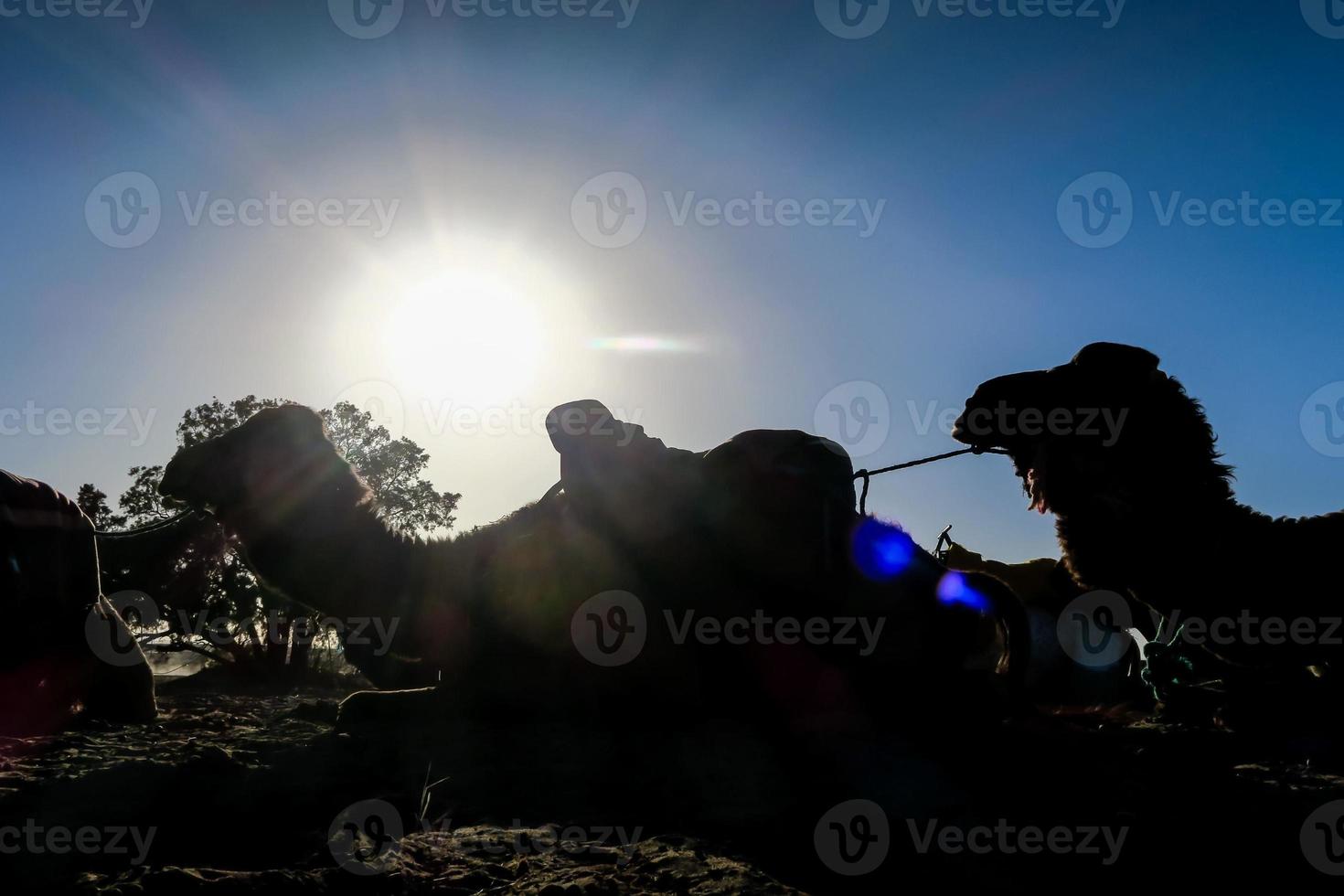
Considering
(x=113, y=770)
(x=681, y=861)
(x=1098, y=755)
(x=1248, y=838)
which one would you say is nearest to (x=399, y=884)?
(x=681, y=861)

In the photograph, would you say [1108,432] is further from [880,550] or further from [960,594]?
[880,550]

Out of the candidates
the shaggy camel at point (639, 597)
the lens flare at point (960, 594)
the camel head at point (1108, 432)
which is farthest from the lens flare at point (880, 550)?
the camel head at point (1108, 432)


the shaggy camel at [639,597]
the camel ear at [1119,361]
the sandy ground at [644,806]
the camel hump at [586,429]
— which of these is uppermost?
the camel ear at [1119,361]

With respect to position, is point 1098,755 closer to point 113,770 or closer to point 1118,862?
point 1118,862

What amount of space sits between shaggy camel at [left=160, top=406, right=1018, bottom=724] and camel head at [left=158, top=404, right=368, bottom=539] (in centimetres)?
7

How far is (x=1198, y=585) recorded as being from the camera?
13.9 ft

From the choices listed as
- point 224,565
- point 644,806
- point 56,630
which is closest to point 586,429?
point 644,806

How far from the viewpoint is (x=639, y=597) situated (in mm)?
4922

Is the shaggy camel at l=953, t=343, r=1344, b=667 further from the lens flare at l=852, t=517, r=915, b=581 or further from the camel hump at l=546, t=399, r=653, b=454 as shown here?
the camel hump at l=546, t=399, r=653, b=454

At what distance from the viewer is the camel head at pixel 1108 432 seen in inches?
172

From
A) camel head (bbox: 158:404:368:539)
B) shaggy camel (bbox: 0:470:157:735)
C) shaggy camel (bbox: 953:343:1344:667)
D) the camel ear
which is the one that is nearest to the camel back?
shaggy camel (bbox: 953:343:1344:667)

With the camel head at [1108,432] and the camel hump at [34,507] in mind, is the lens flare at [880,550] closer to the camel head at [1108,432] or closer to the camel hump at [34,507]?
the camel head at [1108,432]

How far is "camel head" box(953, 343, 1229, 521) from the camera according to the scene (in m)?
4.36

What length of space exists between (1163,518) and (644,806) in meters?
3.38
